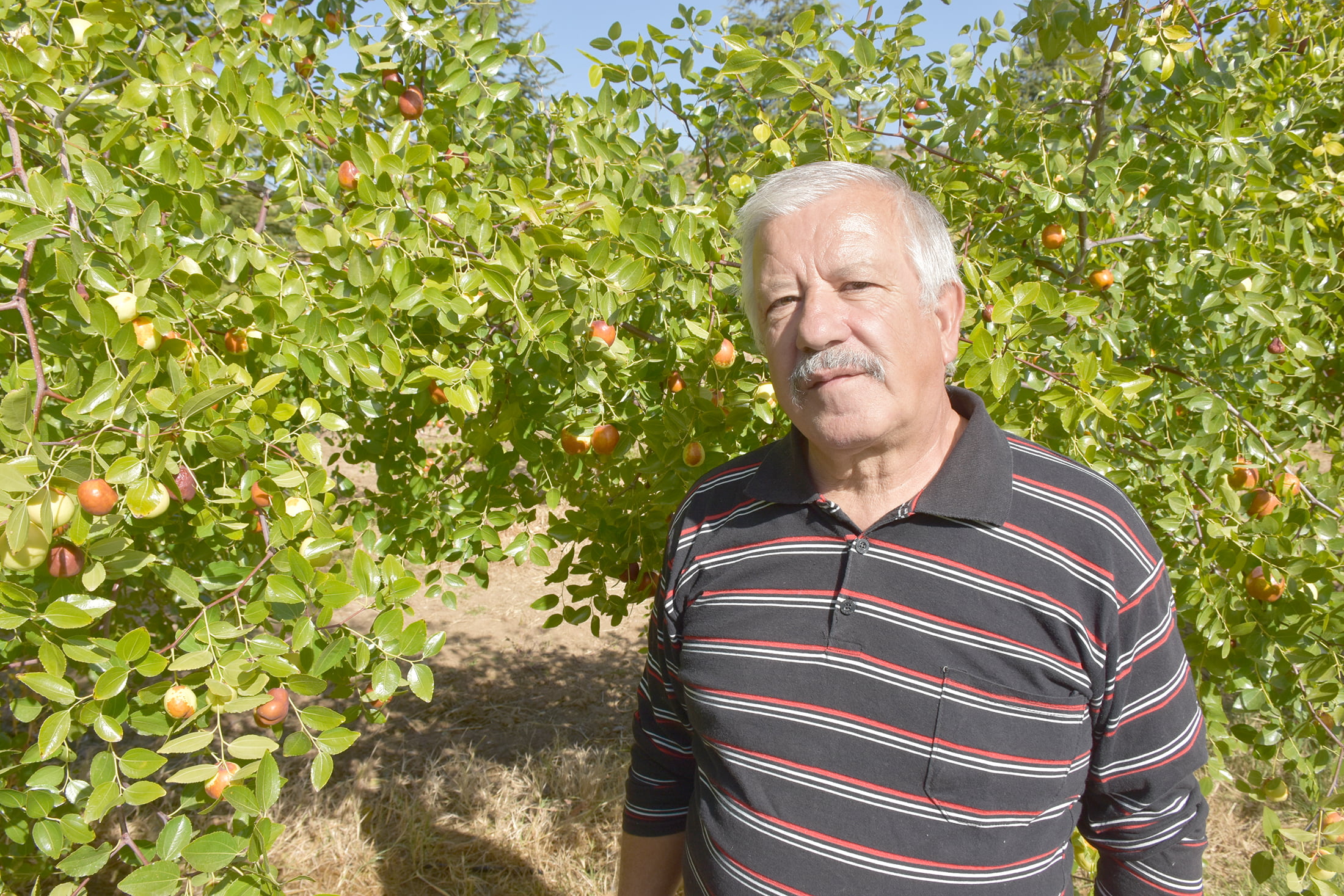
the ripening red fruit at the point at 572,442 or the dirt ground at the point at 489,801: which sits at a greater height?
the ripening red fruit at the point at 572,442

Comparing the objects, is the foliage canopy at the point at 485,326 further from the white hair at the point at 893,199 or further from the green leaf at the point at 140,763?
the white hair at the point at 893,199

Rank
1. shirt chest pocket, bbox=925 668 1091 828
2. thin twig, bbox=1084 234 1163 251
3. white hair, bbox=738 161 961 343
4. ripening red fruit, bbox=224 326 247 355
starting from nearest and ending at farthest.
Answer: shirt chest pocket, bbox=925 668 1091 828
white hair, bbox=738 161 961 343
ripening red fruit, bbox=224 326 247 355
thin twig, bbox=1084 234 1163 251

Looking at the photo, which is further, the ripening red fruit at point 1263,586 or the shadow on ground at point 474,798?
the shadow on ground at point 474,798

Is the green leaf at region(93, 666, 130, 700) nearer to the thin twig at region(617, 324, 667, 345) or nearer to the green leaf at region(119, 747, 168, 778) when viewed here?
the green leaf at region(119, 747, 168, 778)

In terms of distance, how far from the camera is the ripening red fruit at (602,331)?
1474mm

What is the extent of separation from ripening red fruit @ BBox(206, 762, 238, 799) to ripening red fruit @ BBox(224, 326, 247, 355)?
694 millimetres

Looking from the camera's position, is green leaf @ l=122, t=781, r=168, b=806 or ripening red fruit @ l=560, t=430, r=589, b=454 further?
ripening red fruit @ l=560, t=430, r=589, b=454

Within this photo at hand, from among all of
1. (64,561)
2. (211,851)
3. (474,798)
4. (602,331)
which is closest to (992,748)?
(602,331)

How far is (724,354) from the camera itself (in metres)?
1.57

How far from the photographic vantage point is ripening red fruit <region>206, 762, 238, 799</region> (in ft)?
3.63

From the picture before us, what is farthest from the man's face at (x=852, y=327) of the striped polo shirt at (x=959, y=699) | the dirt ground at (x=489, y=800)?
the dirt ground at (x=489, y=800)

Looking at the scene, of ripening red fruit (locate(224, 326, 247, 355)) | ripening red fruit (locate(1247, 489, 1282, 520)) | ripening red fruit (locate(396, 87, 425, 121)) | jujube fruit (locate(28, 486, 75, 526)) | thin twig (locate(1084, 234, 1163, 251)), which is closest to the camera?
jujube fruit (locate(28, 486, 75, 526))

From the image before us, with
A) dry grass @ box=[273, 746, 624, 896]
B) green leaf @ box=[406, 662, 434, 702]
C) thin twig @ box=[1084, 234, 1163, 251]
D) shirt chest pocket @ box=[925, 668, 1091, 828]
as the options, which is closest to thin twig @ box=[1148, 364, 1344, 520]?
thin twig @ box=[1084, 234, 1163, 251]

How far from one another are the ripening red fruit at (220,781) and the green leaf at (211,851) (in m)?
0.06
